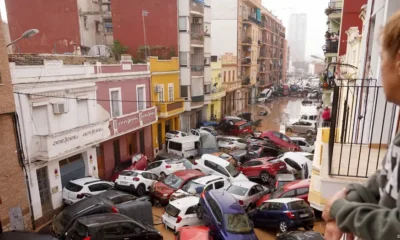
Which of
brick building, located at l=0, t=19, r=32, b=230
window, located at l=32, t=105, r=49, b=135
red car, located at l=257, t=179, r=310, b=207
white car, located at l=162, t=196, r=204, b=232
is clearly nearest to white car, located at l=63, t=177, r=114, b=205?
brick building, located at l=0, t=19, r=32, b=230

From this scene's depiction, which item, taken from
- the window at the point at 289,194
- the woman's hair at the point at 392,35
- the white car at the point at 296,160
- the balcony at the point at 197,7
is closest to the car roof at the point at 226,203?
the window at the point at 289,194

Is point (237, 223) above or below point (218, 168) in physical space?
above

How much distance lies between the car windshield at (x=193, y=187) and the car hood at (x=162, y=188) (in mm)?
672

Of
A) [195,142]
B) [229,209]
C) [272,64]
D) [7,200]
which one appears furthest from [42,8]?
[272,64]

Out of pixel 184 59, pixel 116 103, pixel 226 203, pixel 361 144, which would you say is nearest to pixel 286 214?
pixel 226 203

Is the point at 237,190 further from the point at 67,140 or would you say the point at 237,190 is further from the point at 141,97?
the point at 141,97

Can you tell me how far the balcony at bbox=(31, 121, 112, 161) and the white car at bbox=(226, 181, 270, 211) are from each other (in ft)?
22.8

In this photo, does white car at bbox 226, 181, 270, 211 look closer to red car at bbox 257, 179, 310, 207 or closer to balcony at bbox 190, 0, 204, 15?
red car at bbox 257, 179, 310, 207

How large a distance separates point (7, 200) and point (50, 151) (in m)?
2.29

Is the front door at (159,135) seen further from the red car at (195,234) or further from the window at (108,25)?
the red car at (195,234)

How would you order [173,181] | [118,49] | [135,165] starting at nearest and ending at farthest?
[173,181] → [135,165] → [118,49]

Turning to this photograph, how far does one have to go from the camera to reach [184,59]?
25.8m

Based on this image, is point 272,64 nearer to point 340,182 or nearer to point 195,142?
point 195,142

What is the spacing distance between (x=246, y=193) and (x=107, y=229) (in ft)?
20.6
